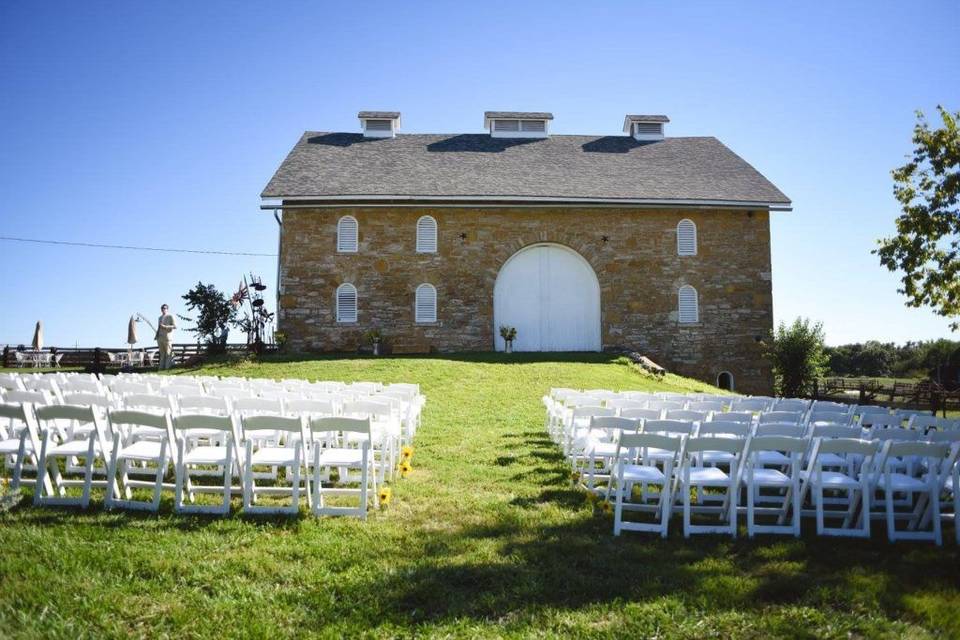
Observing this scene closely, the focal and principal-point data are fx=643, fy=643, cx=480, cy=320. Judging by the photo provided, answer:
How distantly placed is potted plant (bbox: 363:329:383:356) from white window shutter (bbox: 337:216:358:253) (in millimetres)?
3227

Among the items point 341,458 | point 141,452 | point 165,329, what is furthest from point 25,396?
point 165,329

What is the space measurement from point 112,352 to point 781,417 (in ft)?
85.4

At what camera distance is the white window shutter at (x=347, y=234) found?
24281 millimetres

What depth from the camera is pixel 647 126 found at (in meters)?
30.7

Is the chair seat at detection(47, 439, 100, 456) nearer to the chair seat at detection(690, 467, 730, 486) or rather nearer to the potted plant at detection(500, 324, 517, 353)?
the chair seat at detection(690, 467, 730, 486)

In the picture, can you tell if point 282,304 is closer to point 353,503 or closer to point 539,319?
point 539,319

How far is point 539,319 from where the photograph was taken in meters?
24.8

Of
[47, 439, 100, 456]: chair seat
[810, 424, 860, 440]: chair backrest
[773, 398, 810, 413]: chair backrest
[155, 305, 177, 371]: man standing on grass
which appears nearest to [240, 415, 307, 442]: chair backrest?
[47, 439, 100, 456]: chair seat

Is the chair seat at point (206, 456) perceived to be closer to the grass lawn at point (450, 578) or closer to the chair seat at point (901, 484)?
the grass lawn at point (450, 578)

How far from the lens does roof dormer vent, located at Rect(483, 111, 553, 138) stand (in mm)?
29734

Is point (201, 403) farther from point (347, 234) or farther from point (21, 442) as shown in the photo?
point (347, 234)

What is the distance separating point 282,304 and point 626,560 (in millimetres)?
21009

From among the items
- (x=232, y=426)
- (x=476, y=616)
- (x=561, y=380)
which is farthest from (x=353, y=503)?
(x=561, y=380)

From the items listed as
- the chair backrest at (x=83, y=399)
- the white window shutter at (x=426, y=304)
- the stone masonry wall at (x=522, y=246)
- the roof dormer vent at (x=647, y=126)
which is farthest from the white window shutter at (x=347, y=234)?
the chair backrest at (x=83, y=399)
